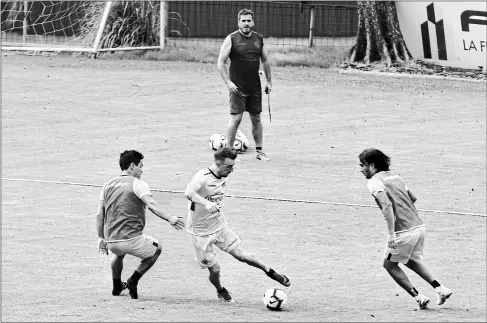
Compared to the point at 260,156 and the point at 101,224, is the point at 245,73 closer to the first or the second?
the point at 260,156

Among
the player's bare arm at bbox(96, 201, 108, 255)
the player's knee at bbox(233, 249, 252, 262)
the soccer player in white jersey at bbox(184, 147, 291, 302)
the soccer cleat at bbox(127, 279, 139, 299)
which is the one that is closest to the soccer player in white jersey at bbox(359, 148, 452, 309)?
the soccer player in white jersey at bbox(184, 147, 291, 302)

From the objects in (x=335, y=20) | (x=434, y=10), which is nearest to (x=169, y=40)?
(x=335, y=20)

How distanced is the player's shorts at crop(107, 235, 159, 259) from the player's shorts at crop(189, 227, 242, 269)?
38cm

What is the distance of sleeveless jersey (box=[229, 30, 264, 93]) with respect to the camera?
15961mm

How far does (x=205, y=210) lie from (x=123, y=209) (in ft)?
2.33

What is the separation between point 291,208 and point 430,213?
167 centimetres

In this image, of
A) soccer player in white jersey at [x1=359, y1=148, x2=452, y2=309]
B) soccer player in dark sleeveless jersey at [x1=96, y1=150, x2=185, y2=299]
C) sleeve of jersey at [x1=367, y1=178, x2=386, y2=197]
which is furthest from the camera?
soccer player in dark sleeveless jersey at [x1=96, y1=150, x2=185, y2=299]

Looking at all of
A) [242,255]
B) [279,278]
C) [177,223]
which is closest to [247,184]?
[242,255]

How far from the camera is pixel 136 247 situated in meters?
9.50

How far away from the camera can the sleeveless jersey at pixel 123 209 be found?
9453 millimetres

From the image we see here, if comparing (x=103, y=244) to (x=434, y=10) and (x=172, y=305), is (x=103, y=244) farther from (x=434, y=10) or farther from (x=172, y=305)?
(x=434, y=10)

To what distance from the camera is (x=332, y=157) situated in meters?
16.5

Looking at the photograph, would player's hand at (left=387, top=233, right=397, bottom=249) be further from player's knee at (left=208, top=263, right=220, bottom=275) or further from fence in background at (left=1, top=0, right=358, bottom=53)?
fence in background at (left=1, top=0, right=358, bottom=53)

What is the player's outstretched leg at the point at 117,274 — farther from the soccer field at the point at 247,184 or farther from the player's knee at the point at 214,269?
the player's knee at the point at 214,269
